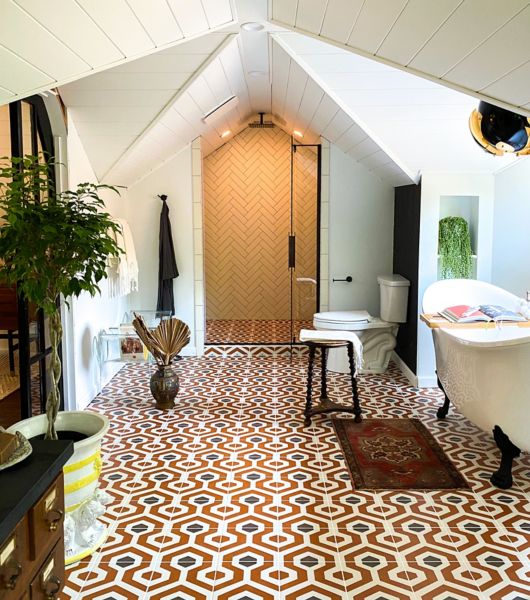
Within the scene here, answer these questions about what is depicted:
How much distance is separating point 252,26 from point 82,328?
7.87 ft

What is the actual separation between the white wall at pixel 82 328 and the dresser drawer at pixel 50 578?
2.49m

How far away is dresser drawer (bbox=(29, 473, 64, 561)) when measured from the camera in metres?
1.62

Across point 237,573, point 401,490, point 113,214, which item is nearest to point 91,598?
point 237,573

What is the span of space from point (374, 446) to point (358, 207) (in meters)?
2.92

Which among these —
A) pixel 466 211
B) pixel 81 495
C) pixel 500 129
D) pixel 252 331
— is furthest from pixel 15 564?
pixel 252 331

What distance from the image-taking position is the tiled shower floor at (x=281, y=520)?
2.47 m

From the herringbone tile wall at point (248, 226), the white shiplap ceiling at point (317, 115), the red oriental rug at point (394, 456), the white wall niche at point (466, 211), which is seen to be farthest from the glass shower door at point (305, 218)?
the red oriental rug at point (394, 456)

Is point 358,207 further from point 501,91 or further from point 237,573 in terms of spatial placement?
point 237,573

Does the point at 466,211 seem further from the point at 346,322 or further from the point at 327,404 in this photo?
the point at 327,404

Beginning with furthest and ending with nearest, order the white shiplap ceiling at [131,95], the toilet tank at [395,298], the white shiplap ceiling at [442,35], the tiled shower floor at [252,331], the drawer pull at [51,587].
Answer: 1. the tiled shower floor at [252,331]
2. the toilet tank at [395,298]
3. the white shiplap ceiling at [131,95]
4. the white shiplap ceiling at [442,35]
5. the drawer pull at [51,587]

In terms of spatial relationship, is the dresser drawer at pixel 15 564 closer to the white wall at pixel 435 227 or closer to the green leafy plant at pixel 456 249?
the white wall at pixel 435 227

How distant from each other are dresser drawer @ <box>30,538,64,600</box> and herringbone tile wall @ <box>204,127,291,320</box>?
6.09m

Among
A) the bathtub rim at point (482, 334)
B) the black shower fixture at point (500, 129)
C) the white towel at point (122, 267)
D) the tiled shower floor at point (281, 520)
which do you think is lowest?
the tiled shower floor at point (281, 520)

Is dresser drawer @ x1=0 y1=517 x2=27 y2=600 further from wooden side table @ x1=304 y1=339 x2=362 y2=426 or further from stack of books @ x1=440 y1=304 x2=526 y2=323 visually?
stack of books @ x1=440 y1=304 x2=526 y2=323
